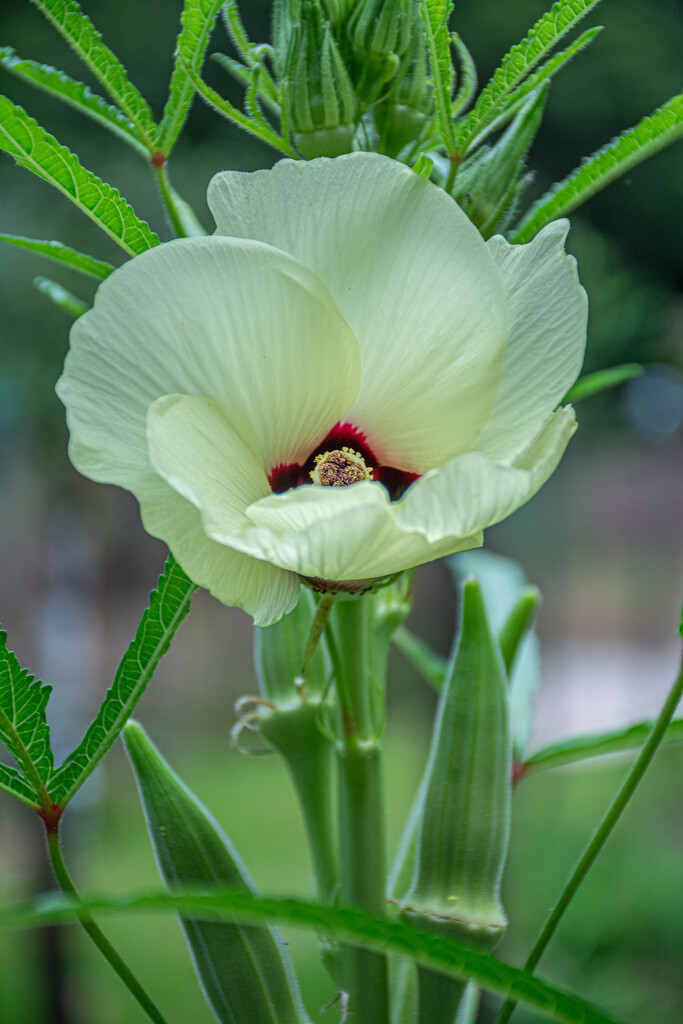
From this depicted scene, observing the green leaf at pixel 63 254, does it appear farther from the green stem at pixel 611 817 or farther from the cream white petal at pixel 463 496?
the green stem at pixel 611 817

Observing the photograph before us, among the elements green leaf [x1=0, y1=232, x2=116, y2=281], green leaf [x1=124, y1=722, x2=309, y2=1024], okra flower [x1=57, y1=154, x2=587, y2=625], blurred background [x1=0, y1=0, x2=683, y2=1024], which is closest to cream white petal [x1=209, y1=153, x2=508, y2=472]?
okra flower [x1=57, y1=154, x2=587, y2=625]

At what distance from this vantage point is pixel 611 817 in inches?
17.6

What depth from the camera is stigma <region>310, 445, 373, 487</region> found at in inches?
16.9

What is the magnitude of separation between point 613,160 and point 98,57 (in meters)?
0.24

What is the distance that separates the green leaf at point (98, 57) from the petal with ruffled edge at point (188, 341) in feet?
0.49

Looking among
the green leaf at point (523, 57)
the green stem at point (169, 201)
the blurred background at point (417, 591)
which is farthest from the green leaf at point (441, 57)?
the blurred background at point (417, 591)

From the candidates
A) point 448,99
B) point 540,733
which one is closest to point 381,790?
point 448,99

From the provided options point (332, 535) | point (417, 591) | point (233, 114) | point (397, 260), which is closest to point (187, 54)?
point (233, 114)

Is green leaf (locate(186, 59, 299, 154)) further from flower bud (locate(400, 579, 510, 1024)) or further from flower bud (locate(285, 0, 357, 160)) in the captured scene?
flower bud (locate(400, 579, 510, 1024))

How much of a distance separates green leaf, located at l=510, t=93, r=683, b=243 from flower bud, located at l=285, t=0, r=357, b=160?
97mm

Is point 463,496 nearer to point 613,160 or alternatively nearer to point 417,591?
point 613,160

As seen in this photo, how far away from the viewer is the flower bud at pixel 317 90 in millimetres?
431

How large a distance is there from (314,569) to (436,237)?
139mm

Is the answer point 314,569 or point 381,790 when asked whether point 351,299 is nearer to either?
point 314,569
